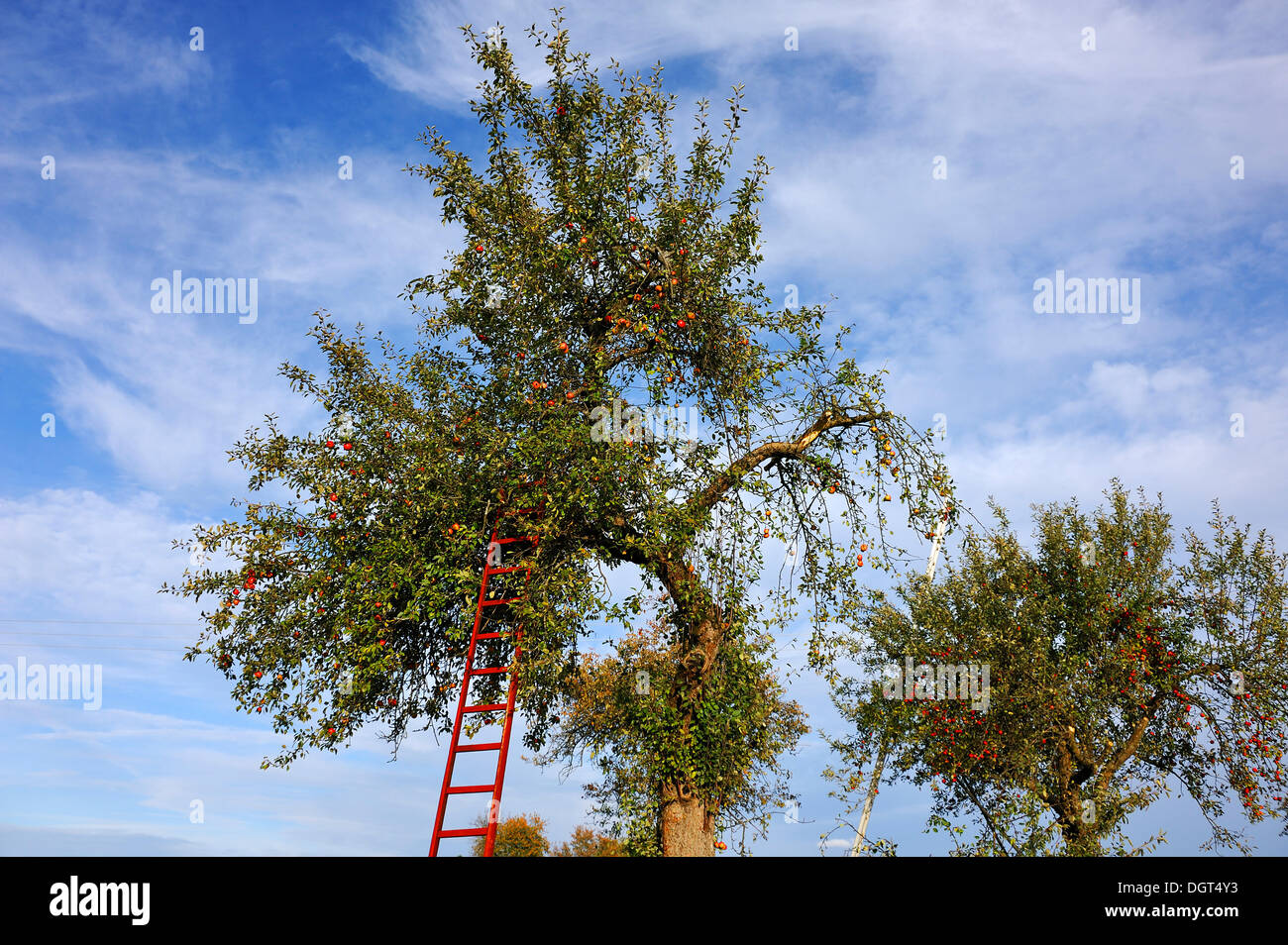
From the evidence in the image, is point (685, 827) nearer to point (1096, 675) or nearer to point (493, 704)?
point (493, 704)

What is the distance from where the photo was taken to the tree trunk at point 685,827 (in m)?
11.8

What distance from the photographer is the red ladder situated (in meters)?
10.1

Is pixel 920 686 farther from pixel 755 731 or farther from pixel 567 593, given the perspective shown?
pixel 567 593

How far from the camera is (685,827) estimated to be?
39.0ft

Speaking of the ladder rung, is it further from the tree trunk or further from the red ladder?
the tree trunk

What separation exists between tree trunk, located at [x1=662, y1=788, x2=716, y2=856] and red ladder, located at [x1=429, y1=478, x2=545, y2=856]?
8.67ft

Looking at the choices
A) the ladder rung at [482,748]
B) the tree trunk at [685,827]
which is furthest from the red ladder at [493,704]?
the tree trunk at [685,827]

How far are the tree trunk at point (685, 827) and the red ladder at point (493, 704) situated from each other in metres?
2.64

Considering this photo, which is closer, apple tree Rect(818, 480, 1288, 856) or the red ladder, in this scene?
the red ladder

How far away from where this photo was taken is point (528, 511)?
12.3m

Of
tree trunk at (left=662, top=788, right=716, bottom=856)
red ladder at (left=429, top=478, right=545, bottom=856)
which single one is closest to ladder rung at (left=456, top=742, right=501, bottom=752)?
red ladder at (left=429, top=478, right=545, bottom=856)

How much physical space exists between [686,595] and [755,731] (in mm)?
2542

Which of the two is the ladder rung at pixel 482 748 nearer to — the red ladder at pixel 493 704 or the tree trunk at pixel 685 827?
the red ladder at pixel 493 704

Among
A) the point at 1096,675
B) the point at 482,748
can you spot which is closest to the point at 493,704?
the point at 482,748
